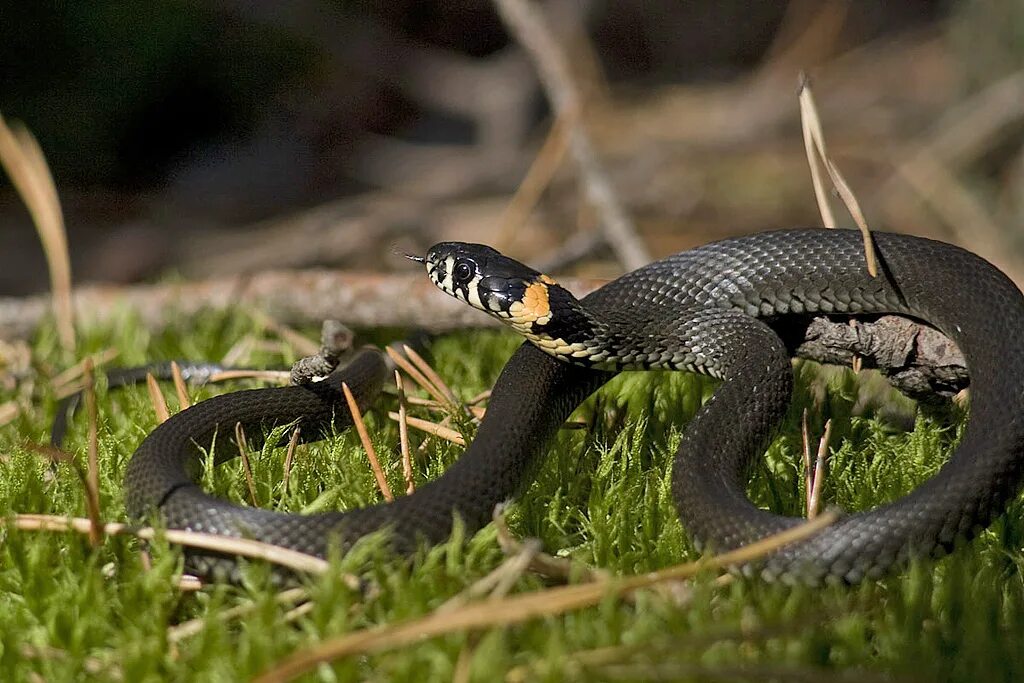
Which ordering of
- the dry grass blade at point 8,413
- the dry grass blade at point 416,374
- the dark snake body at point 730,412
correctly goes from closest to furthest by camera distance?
the dark snake body at point 730,412
the dry grass blade at point 416,374
the dry grass blade at point 8,413

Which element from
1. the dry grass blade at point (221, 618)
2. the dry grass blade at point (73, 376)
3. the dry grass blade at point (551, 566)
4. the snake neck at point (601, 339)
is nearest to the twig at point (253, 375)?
the dry grass blade at point (73, 376)

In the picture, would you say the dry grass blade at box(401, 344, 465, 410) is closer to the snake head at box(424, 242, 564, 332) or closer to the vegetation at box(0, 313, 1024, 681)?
the snake head at box(424, 242, 564, 332)

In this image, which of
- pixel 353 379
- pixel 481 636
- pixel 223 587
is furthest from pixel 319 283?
pixel 481 636

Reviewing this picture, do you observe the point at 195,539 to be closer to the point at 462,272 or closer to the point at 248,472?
the point at 248,472

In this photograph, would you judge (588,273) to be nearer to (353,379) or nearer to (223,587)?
(353,379)

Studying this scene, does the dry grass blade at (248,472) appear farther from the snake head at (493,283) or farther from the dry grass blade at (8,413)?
the dry grass blade at (8,413)

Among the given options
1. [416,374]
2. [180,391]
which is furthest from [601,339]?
[180,391]

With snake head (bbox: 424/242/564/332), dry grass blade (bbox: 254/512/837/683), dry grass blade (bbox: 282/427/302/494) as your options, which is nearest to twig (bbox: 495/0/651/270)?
snake head (bbox: 424/242/564/332)
